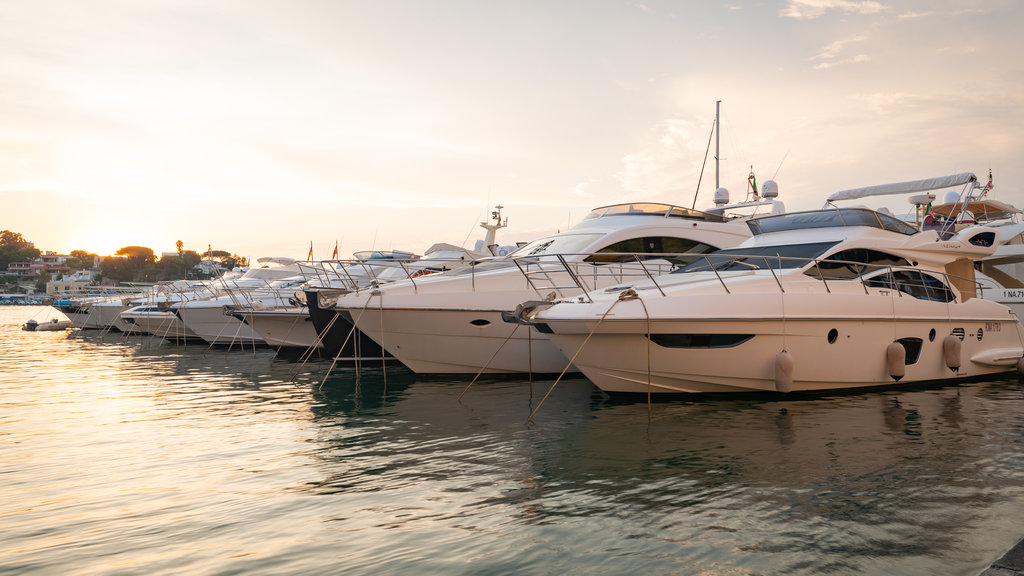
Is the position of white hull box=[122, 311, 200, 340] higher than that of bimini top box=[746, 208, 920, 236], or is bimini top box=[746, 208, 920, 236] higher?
bimini top box=[746, 208, 920, 236]

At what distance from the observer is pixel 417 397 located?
11.0 m

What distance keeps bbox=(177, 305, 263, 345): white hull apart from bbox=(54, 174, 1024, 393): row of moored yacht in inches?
342

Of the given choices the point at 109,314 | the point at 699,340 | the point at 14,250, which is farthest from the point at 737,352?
the point at 14,250

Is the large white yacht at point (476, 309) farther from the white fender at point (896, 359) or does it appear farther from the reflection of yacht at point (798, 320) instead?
the white fender at point (896, 359)

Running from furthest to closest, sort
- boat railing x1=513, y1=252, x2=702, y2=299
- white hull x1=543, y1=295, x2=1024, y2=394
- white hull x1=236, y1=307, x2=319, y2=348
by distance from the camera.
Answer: white hull x1=236, y1=307, x2=319, y2=348
boat railing x1=513, y1=252, x2=702, y2=299
white hull x1=543, y1=295, x2=1024, y2=394

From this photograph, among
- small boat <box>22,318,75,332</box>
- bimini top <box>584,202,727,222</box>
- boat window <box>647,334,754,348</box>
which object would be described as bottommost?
small boat <box>22,318,75,332</box>

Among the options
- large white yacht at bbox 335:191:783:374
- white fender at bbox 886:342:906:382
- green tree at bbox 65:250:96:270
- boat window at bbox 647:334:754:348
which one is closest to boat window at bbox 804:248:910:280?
white fender at bbox 886:342:906:382

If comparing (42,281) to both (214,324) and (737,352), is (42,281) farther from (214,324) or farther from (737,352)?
(737,352)

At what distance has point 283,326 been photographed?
1914 cm

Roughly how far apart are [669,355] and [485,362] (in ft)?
14.4

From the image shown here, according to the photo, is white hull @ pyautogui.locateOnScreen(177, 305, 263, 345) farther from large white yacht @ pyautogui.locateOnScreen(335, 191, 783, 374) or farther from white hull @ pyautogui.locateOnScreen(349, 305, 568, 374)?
white hull @ pyautogui.locateOnScreen(349, 305, 568, 374)

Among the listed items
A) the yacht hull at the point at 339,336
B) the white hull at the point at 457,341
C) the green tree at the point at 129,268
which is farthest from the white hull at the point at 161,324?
the green tree at the point at 129,268

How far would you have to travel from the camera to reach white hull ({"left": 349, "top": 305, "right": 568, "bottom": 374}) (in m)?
12.4

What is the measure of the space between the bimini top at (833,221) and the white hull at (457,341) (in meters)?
4.64
